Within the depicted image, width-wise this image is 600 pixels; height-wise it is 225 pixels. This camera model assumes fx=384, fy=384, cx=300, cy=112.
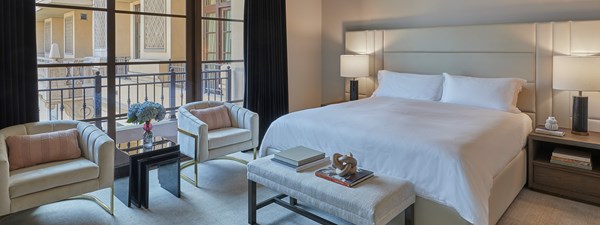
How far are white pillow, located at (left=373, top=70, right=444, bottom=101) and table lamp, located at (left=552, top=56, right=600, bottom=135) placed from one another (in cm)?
117

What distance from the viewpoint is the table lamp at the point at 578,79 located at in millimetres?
3375

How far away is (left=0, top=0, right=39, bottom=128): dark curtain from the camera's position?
3039mm

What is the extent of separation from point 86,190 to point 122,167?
1.81 ft

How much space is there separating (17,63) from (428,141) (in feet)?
10.7

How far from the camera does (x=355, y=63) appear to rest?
5.20 metres

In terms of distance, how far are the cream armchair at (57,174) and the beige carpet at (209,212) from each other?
168mm

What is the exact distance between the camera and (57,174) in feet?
8.97

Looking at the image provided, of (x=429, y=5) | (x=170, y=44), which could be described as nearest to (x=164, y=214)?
(x=170, y=44)

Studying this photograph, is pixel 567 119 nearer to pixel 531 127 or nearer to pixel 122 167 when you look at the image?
pixel 531 127

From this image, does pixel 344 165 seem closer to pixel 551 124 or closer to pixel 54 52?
pixel 551 124

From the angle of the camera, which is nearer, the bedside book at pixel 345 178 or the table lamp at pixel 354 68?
the bedside book at pixel 345 178

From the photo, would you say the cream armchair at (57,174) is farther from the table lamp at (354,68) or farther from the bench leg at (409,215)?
the table lamp at (354,68)

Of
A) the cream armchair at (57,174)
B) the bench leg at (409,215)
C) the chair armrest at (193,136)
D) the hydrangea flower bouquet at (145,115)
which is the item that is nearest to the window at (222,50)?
the chair armrest at (193,136)

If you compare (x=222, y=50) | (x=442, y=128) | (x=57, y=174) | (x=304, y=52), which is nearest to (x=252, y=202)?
(x=57, y=174)
